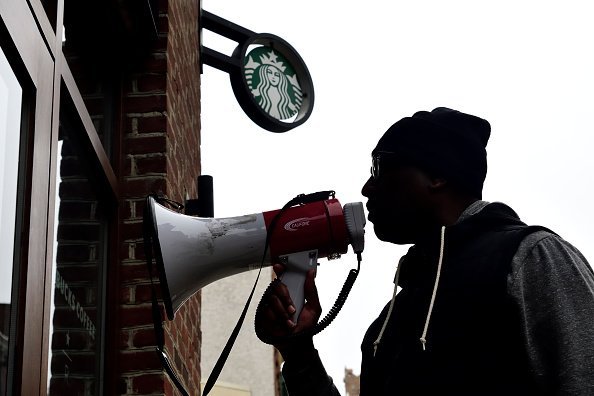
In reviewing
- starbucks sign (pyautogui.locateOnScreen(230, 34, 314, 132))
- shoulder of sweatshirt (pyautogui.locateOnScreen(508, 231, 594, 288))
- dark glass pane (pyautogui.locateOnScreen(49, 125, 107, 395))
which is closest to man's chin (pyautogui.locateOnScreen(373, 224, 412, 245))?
shoulder of sweatshirt (pyautogui.locateOnScreen(508, 231, 594, 288))

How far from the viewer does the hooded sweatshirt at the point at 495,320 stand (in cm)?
247

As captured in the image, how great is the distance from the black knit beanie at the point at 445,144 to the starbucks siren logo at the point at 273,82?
3.03 m

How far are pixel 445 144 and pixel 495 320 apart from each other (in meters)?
0.64

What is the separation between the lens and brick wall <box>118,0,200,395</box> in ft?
13.5

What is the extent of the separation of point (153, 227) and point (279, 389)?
60.8 feet

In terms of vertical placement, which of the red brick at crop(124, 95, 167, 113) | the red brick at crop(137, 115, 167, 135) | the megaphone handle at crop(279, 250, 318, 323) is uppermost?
the red brick at crop(124, 95, 167, 113)

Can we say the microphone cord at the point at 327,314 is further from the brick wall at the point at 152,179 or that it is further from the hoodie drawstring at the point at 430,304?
the brick wall at the point at 152,179

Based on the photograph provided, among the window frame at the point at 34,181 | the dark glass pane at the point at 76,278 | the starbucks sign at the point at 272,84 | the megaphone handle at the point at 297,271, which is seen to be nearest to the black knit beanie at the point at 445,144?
the megaphone handle at the point at 297,271

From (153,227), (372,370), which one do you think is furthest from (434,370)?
(153,227)

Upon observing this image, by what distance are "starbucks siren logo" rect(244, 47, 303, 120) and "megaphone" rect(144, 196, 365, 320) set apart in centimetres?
293

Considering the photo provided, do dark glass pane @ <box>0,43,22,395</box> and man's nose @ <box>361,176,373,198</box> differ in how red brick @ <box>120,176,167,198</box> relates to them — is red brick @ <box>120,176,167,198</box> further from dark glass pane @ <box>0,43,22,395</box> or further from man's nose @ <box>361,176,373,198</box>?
man's nose @ <box>361,176,373,198</box>

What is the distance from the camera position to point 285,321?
3002 millimetres

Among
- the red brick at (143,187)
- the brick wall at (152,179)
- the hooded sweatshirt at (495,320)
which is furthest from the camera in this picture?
the red brick at (143,187)

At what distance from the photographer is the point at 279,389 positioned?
69.7 ft
